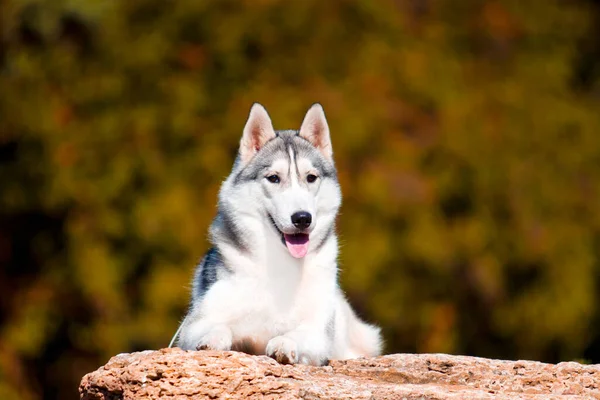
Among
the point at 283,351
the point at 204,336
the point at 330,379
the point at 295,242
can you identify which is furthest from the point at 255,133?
the point at 330,379

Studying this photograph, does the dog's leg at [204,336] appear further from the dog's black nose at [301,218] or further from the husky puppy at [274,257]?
the dog's black nose at [301,218]

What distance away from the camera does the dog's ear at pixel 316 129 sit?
27.7ft

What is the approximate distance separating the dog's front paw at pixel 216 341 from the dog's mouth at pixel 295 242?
78 centimetres

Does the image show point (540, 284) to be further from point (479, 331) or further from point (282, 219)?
point (282, 219)

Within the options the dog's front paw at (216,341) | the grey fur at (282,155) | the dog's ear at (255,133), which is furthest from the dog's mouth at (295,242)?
the dog's front paw at (216,341)

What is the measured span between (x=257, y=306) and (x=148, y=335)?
10.7 meters

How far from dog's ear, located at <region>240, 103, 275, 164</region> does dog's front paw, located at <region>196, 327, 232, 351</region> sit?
149 cm

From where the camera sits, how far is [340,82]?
68.2ft

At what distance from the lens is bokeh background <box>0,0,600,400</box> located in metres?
18.9

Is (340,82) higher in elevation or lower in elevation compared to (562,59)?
lower

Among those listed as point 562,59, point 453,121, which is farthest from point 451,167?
point 562,59

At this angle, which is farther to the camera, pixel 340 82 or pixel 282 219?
pixel 340 82

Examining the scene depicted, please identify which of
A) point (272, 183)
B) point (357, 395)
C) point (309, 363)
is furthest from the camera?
point (272, 183)

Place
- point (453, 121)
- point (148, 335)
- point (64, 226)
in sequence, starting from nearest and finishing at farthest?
point (148, 335) < point (64, 226) < point (453, 121)
